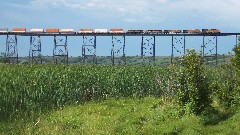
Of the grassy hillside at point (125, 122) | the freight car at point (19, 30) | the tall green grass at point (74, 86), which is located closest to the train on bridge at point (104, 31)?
the freight car at point (19, 30)

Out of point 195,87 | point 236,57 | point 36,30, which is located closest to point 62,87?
point 195,87

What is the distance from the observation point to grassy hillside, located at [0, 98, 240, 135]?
16.3m

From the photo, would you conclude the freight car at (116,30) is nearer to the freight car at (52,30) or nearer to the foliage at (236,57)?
the freight car at (52,30)

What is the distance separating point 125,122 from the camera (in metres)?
18.5

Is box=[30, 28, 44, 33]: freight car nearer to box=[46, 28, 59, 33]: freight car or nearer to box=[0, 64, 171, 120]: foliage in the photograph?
box=[46, 28, 59, 33]: freight car

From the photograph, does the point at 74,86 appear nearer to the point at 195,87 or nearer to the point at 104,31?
the point at 195,87

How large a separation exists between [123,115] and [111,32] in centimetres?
5639

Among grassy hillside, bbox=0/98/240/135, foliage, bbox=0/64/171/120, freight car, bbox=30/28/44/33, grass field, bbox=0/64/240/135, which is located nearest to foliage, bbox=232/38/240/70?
grass field, bbox=0/64/240/135

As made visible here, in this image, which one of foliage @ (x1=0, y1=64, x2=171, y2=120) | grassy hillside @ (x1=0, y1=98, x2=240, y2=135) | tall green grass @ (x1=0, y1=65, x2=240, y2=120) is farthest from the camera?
foliage @ (x1=0, y1=64, x2=171, y2=120)

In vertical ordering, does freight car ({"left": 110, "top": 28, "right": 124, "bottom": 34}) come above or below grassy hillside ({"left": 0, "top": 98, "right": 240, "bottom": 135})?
above

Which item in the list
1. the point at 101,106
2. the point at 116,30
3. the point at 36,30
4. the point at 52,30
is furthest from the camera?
the point at 36,30

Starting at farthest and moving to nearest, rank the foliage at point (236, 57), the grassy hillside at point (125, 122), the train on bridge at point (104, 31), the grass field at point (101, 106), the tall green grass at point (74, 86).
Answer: the train on bridge at point (104, 31), the tall green grass at point (74, 86), the foliage at point (236, 57), the grass field at point (101, 106), the grassy hillside at point (125, 122)

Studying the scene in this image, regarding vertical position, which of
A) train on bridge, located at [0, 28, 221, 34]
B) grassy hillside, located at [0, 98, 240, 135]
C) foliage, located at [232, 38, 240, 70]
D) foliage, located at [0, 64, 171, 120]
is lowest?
grassy hillside, located at [0, 98, 240, 135]

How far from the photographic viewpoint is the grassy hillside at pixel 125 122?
1627cm
